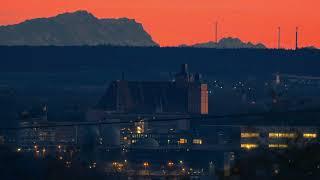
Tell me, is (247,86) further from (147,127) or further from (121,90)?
(147,127)

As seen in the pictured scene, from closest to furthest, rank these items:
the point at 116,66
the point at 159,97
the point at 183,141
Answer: the point at 183,141 → the point at 159,97 → the point at 116,66

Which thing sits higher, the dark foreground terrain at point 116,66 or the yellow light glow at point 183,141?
the dark foreground terrain at point 116,66

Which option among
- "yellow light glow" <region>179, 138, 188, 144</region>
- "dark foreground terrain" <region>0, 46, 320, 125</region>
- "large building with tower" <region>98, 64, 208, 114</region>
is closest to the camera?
"yellow light glow" <region>179, 138, 188, 144</region>

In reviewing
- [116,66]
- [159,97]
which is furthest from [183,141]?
[116,66]

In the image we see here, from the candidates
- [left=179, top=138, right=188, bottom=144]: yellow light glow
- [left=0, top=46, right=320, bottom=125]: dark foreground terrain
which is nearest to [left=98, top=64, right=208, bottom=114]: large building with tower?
[left=0, top=46, right=320, bottom=125]: dark foreground terrain

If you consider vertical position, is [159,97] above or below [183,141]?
above

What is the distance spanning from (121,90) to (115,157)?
3452cm

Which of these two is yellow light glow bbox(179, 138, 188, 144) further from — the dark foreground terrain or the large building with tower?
the dark foreground terrain

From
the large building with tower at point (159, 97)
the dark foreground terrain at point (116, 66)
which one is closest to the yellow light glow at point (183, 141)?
the large building with tower at point (159, 97)

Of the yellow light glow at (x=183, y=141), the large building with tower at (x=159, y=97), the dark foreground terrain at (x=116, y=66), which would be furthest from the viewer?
the dark foreground terrain at (x=116, y=66)

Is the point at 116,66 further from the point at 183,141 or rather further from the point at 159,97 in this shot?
the point at 183,141

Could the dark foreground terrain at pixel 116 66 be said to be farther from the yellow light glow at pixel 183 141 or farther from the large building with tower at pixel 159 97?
the yellow light glow at pixel 183 141

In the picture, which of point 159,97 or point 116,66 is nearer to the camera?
point 159,97

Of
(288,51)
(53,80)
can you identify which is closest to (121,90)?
(53,80)
